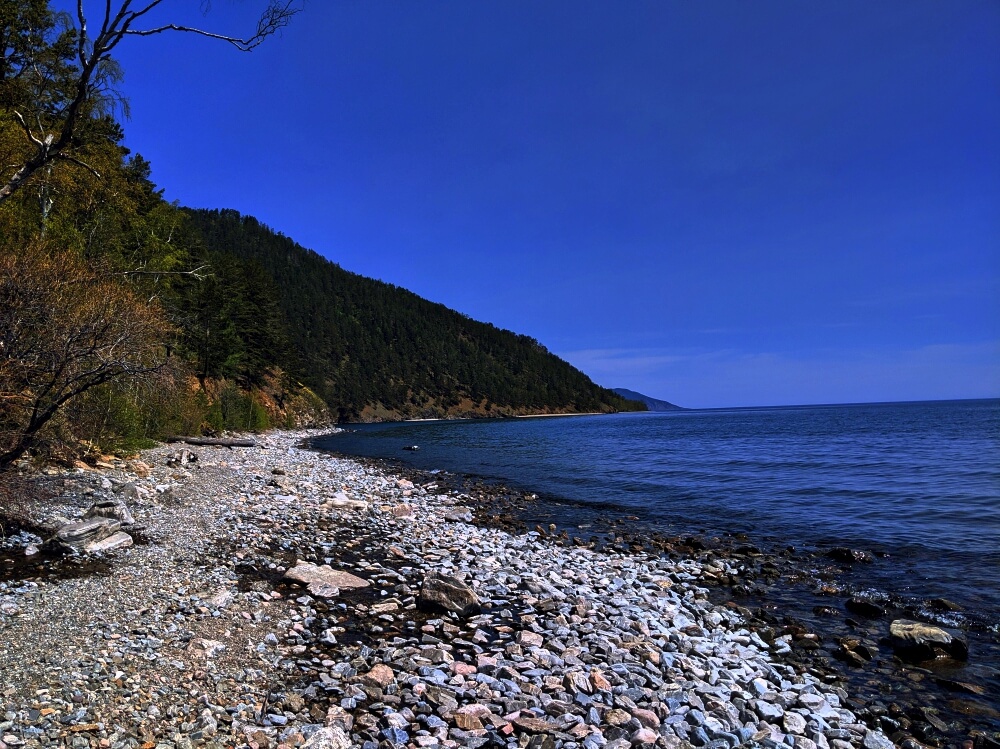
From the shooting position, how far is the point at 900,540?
1378cm

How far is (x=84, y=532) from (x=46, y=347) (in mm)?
3362

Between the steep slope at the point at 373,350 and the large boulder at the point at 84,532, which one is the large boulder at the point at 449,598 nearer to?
the large boulder at the point at 84,532

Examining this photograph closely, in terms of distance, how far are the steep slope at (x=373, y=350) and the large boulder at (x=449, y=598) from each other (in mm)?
120987

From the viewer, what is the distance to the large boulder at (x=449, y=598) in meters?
7.95

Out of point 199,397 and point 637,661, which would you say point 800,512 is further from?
point 199,397

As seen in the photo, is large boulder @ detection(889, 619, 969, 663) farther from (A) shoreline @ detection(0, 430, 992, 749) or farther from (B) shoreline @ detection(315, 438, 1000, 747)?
(A) shoreline @ detection(0, 430, 992, 749)

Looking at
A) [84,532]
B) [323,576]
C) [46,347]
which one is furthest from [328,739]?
[46,347]

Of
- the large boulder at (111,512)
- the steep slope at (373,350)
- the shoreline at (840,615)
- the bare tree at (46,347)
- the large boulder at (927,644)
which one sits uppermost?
the steep slope at (373,350)

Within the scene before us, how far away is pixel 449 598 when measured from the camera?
26.4ft

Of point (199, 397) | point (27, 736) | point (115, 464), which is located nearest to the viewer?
point (27, 736)

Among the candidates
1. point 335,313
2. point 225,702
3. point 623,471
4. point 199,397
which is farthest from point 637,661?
point 335,313

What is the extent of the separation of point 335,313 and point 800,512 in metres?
160

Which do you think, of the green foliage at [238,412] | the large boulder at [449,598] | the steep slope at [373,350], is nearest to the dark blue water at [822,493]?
the large boulder at [449,598]

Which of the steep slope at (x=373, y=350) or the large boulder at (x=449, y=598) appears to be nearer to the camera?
the large boulder at (x=449, y=598)
